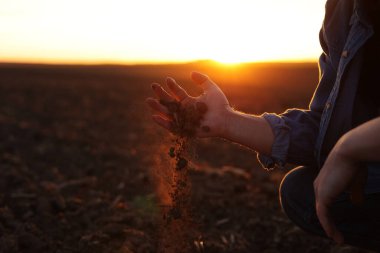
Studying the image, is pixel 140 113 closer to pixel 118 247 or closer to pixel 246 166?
pixel 246 166

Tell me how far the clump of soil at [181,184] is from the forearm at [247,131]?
0.12 metres

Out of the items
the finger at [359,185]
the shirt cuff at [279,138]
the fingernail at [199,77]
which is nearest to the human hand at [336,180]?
the finger at [359,185]

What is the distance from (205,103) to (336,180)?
0.72m

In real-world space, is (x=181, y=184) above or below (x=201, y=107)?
below

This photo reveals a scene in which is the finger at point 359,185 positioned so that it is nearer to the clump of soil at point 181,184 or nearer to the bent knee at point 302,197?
the bent knee at point 302,197

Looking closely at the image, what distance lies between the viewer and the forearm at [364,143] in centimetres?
159

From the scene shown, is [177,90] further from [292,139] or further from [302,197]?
[302,197]

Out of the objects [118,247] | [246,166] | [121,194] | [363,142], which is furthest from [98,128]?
[363,142]

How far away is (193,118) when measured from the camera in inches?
89.0

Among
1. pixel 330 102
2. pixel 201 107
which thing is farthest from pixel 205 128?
pixel 330 102

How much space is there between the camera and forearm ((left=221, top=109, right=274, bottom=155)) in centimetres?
228

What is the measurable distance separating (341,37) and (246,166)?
4.08m

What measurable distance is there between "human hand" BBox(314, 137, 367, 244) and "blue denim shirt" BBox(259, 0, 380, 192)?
1.01ft

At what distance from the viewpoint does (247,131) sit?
229 cm
